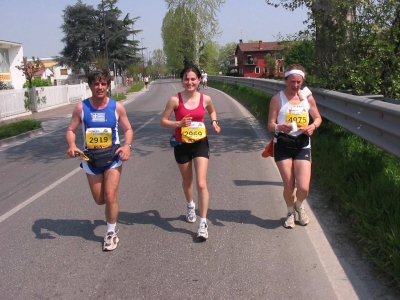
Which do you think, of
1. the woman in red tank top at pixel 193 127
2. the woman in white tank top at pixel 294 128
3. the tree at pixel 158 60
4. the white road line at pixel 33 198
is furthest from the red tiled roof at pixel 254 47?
the woman in red tank top at pixel 193 127

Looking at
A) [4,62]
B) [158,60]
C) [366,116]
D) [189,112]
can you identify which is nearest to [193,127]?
[189,112]

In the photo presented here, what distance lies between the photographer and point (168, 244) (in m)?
4.48

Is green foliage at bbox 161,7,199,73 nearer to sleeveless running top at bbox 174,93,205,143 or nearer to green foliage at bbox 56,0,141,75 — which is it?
green foliage at bbox 56,0,141,75

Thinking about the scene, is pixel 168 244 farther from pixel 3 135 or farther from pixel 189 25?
pixel 189 25

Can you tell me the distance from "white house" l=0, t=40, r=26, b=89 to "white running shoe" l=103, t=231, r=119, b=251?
41916 millimetres

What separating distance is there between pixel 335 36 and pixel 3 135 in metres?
9.68

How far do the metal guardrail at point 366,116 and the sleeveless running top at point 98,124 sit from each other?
113 inches

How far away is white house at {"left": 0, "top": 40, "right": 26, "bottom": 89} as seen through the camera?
140 ft

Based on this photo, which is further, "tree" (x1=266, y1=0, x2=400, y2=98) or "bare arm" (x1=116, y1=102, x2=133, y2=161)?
"tree" (x1=266, y1=0, x2=400, y2=98)

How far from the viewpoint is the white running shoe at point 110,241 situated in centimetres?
439

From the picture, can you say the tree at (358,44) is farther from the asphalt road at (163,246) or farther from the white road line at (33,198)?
the white road line at (33,198)

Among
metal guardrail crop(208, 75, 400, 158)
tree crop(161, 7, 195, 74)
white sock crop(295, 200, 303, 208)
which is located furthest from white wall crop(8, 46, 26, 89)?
white sock crop(295, 200, 303, 208)

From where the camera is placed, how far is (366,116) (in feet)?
19.4

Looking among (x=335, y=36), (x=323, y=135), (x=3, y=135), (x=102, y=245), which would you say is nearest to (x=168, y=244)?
(x=102, y=245)
